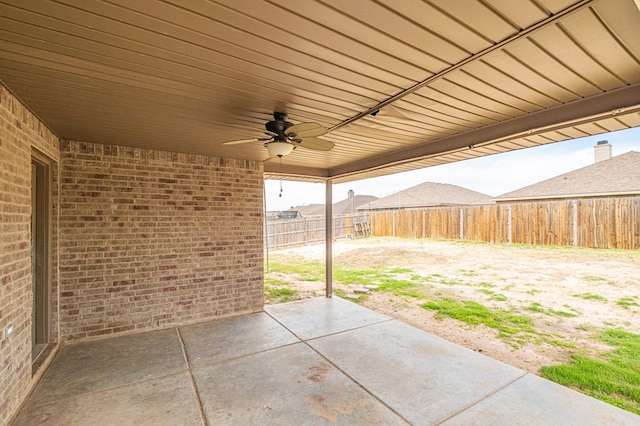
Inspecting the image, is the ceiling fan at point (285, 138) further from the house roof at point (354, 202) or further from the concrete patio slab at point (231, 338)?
the house roof at point (354, 202)

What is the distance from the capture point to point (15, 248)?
2.38 metres

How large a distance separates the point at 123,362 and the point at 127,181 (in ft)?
7.66

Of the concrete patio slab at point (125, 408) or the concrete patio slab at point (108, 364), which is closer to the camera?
the concrete patio slab at point (125, 408)

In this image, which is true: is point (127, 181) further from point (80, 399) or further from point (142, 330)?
point (80, 399)

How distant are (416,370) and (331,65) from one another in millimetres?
2941

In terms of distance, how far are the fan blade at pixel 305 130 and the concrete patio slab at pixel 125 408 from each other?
96.9 inches

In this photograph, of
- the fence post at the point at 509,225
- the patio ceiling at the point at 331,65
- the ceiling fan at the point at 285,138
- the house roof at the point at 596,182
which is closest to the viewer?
the patio ceiling at the point at 331,65

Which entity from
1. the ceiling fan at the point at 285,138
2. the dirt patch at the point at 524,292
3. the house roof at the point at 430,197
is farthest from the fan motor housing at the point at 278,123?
the house roof at the point at 430,197

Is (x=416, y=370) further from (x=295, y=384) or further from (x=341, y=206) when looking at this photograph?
(x=341, y=206)

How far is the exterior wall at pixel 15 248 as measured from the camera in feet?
7.12

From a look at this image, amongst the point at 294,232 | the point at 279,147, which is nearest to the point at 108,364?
the point at 279,147

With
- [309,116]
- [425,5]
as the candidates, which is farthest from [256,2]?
[309,116]

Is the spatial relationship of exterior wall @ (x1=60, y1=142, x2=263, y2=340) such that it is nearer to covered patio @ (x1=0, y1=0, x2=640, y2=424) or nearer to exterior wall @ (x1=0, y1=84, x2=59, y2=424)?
covered patio @ (x1=0, y1=0, x2=640, y2=424)

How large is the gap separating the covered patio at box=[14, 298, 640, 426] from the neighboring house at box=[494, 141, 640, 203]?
11.9m
